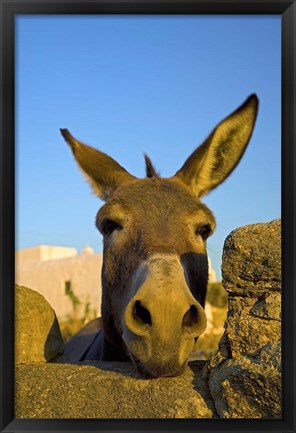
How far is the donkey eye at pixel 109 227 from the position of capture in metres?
3.91

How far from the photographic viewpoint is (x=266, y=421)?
279 cm

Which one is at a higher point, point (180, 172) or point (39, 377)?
point (180, 172)

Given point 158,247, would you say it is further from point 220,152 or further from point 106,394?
point 220,152

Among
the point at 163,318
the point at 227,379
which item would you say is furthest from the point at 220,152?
the point at 227,379

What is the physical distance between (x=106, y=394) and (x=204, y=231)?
1.43 m

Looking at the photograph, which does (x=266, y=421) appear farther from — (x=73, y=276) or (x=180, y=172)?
(x=73, y=276)

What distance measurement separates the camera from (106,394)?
3.07m

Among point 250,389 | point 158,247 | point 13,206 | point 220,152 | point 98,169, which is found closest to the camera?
point 250,389

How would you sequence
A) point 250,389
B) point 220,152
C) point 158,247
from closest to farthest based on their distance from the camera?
point 250,389
point 158,247
point 220,152

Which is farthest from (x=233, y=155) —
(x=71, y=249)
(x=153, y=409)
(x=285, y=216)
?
(x=71, y=249)

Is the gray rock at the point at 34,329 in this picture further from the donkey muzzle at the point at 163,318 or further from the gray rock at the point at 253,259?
the gray rock at the point at 253,259

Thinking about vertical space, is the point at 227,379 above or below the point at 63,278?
above

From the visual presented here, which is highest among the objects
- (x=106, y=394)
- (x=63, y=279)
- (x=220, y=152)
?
(x=220, y=152)

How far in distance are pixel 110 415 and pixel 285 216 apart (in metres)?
1.43
